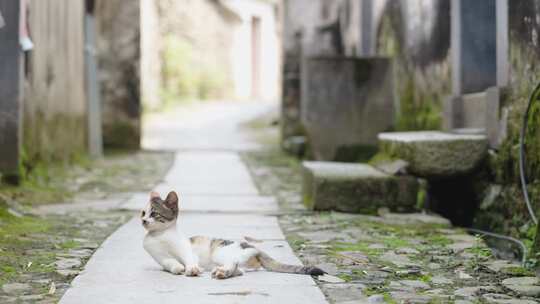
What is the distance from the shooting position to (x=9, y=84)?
5.11 metres

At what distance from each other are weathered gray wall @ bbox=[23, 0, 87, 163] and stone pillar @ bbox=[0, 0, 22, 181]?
54cm

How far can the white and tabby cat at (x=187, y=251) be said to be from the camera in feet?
8.97

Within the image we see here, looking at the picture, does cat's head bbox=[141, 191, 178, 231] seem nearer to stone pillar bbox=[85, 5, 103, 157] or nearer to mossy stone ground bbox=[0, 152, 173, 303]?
mossy stone ground bbox=[0, 152, 173, 303]

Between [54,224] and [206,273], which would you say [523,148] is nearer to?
[206,273]

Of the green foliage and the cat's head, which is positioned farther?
the green foliage

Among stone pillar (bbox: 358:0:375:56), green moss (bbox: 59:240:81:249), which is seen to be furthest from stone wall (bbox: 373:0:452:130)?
green moss (bbox: 59:240:81:249)

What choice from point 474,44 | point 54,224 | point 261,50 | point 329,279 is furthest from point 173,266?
point 261,50

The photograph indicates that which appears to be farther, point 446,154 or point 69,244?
point 446,154

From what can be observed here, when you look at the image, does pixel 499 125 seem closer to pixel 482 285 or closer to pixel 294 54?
pixel 482 285

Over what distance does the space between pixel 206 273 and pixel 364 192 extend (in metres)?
2.09

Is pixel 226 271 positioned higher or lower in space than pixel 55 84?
lower

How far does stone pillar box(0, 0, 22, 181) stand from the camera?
5074 mm

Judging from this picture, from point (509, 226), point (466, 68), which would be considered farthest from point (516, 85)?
point (466, 68)

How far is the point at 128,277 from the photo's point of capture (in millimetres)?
2732
